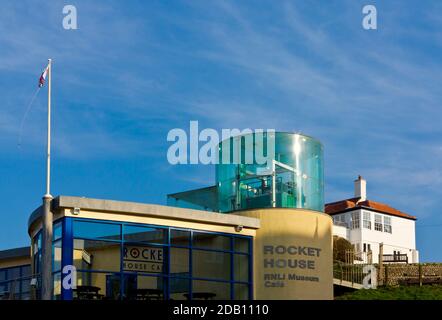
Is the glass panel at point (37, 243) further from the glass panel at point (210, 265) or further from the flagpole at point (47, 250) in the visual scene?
the glass panel at point (210, 265)

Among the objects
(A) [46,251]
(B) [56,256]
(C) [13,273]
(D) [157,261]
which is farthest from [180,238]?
(C) [13,273]

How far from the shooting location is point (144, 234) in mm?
29734

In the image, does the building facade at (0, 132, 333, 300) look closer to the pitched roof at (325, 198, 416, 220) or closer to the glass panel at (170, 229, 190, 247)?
the glass panel at (170, 229, 190, 247)

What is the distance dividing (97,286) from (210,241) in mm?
4932

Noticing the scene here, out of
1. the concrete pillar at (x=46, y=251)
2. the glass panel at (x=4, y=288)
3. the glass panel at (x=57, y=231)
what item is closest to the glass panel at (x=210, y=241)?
the glass panel at (x=57, y=231)

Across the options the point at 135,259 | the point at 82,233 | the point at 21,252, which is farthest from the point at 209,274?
the point at 21,252

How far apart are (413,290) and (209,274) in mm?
16801

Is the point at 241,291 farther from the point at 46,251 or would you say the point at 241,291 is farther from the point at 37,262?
the point at 46,251

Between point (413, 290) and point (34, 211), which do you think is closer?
point (34, 211)

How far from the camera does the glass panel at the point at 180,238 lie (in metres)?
30.7

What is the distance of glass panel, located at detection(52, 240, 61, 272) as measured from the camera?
27984mm
